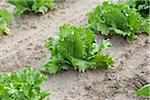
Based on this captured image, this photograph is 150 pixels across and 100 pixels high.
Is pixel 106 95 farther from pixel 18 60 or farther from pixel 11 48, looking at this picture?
pixel 11 48

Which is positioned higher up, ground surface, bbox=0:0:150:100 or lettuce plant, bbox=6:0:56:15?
lettuce plant, bbox=6:0:56:15

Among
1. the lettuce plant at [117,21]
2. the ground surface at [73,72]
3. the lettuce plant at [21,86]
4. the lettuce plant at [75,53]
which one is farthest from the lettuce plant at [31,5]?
the lettuce plant at [21,86]

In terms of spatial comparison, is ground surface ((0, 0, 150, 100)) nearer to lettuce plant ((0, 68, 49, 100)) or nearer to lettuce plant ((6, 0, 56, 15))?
lettuce plant ((6, 0, 56, 15))

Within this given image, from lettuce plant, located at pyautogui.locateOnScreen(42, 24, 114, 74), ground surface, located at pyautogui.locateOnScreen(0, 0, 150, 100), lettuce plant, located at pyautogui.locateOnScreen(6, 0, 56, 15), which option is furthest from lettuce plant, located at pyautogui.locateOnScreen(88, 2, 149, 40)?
lettuce plant, located at pyautogui.locateOnScreen(6, 0, 56, 15)

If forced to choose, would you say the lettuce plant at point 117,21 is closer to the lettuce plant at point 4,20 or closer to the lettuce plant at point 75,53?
the lettuce plant at point 75,53

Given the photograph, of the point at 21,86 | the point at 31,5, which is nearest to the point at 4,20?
the point at 31,5

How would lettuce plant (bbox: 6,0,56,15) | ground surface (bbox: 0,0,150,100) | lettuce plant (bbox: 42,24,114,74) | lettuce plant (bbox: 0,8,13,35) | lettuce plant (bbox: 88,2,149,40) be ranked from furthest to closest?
lettuce plant (bbox: 6,0,56,15) → lettuce plant (bbox: 0,8,13,35) → lettuce plant (bbox: 88,2,149,40) → lettuce plant (bbox: 42,24,114,74) → ground surface (bbox: 0,0,150,100)

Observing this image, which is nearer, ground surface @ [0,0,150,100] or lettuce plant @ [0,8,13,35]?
ground surface @ [0,0,150,100]
